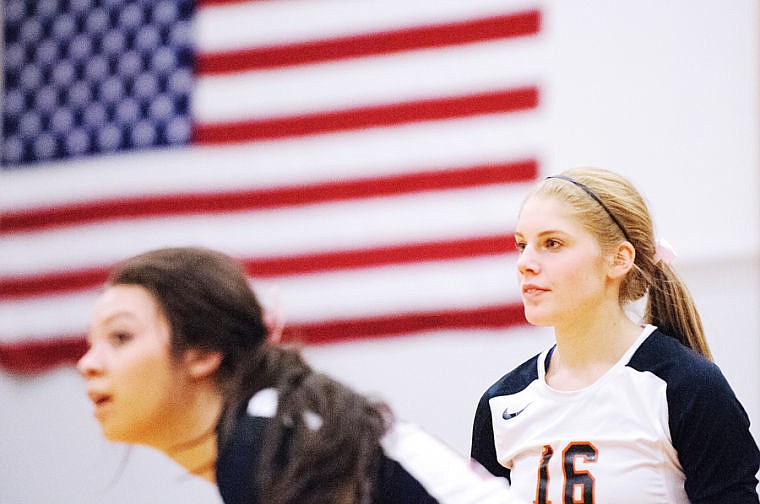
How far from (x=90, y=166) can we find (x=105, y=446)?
46.0 inches

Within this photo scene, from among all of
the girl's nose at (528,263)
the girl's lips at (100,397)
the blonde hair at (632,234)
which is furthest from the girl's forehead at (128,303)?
the blonde hair at (632,234)

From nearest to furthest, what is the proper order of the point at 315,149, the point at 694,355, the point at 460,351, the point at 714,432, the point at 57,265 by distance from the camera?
the point at 714,432, the point at 694,355, the point at 460,351, the point at 315,149, the point at 57,265

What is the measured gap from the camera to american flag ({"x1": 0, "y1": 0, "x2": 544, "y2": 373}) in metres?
3.99

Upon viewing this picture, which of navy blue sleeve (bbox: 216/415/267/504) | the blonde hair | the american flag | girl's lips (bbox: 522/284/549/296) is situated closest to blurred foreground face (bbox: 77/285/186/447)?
navy blue sleeve (bbox: 216/415/267/504)

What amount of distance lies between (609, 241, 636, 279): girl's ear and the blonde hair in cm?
2

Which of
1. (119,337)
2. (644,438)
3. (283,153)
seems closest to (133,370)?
(119,337)

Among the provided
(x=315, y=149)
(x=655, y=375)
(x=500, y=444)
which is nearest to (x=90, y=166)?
(x=315, y=149)

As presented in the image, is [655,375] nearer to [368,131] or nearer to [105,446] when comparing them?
[368,131]

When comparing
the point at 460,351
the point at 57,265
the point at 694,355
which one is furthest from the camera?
the point at 57,265

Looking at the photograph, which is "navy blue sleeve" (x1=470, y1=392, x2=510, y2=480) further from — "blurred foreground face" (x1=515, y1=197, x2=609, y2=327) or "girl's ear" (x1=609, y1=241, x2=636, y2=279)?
"girl's ear" (x1=609, y1=241, x2=636, y2=279)

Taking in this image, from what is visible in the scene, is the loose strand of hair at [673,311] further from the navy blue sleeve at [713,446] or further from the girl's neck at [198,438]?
the girl's neck at [198,438]

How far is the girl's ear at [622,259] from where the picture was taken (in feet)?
7.33

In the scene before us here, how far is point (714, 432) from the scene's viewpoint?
2014mm

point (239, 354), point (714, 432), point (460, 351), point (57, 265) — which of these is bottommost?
point (460, 351)
